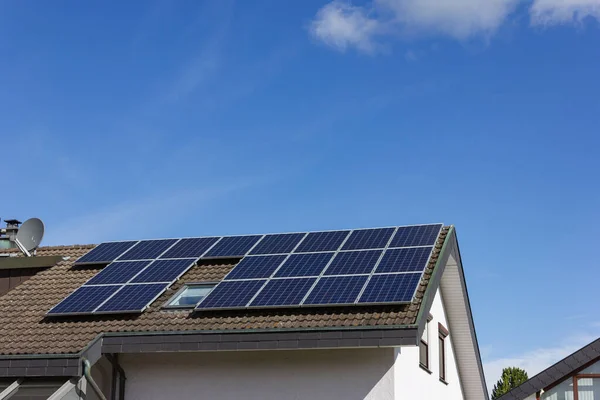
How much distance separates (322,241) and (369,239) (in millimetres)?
1086

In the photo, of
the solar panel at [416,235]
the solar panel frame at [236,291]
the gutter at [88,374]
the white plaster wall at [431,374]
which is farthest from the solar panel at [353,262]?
the gutter at [88,374]

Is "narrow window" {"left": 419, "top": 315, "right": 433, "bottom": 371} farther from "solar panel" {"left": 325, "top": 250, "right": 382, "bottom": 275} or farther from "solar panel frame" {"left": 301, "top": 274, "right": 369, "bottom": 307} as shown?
"solar panel frame" {"left": 301, "top": 274, "right": 369, "bottom": 307}

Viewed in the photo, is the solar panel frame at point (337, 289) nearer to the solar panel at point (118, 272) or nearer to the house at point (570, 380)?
the solar panel at point (118, 272)

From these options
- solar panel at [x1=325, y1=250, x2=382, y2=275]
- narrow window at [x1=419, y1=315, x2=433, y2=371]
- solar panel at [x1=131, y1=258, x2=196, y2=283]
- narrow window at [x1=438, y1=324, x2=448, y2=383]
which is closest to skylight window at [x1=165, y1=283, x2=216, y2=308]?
solar panel at [x1=131, y1=258, x2=196, y2=283]

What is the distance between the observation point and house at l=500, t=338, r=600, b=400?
80.1 feet

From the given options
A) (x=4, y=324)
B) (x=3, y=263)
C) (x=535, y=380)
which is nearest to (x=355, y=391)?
(x=4, y=324)

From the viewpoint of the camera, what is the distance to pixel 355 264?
16594mm

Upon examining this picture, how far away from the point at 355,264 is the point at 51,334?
20.4 feet

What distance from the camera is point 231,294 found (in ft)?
53.0

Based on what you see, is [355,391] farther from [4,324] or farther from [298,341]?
[4,324]

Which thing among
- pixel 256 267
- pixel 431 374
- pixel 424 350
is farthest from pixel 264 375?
pixel 431 374

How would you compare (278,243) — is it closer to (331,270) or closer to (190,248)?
(190,248)

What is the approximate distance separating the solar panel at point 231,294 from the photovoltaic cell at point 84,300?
8.00 ft

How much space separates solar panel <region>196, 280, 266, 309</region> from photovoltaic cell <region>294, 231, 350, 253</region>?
1.91 m
